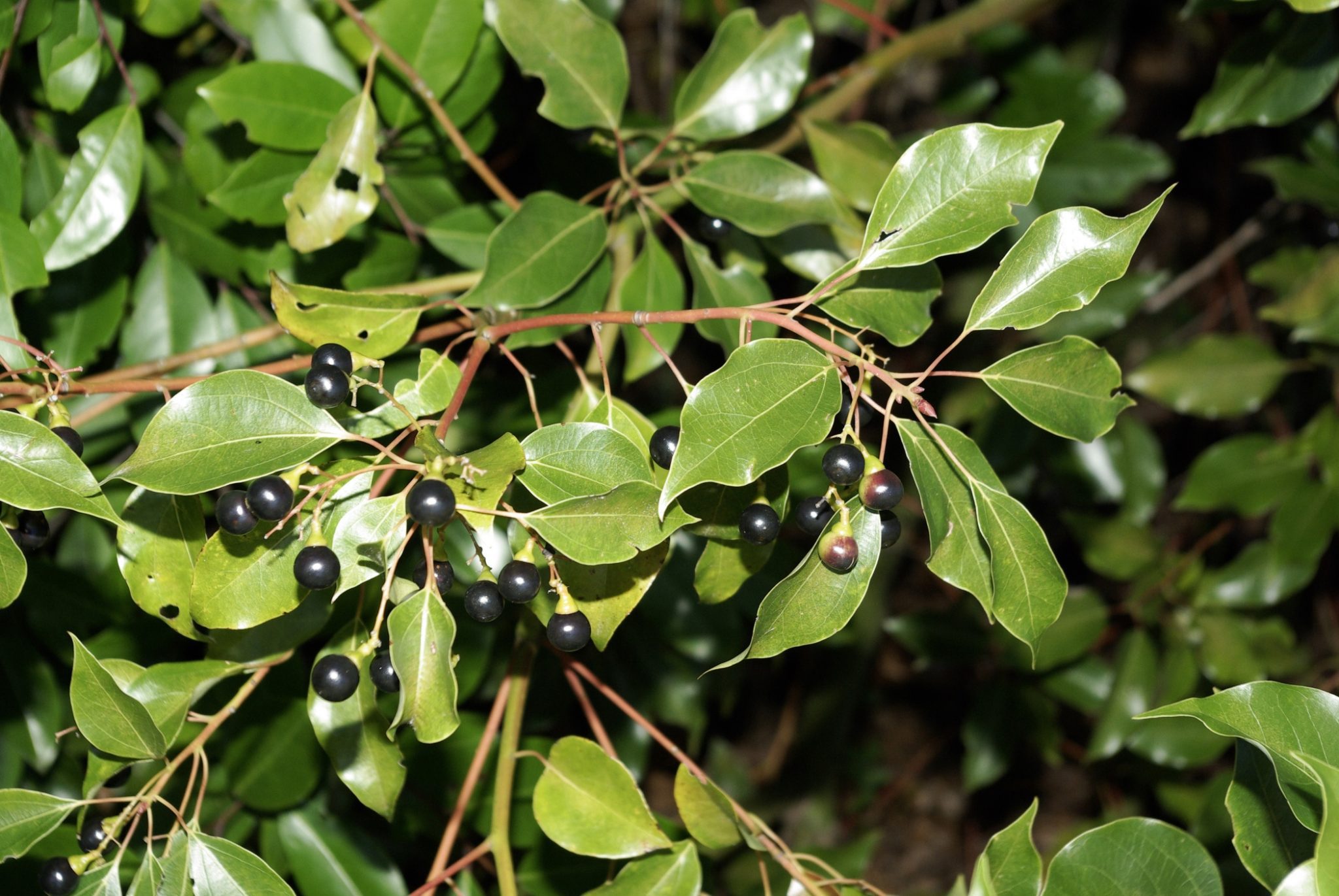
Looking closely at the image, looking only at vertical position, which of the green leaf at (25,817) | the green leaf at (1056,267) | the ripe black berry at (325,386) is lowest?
the green leaf at (25,817)

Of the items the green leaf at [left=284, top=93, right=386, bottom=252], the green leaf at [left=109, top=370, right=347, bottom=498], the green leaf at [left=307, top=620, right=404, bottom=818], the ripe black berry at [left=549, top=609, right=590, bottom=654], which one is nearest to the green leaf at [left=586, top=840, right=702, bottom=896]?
the green leaf at [left=307, top=620, right=404, bottom=818]

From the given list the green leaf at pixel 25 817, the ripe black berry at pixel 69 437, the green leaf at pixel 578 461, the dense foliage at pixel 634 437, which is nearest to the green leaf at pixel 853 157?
the dense foliage at pixel 634 437

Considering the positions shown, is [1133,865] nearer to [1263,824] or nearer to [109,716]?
[1263,824]

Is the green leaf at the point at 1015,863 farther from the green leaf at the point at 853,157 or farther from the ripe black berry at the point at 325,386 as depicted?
the green leaf at the point at 853,157

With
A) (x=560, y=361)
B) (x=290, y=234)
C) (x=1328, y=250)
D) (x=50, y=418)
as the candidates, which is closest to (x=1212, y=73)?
(x=1328, y=250)

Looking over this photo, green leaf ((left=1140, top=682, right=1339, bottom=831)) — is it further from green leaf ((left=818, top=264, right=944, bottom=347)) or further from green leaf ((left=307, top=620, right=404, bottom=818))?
green leaf ((left=307, top=620, right=404, bottom=818))
